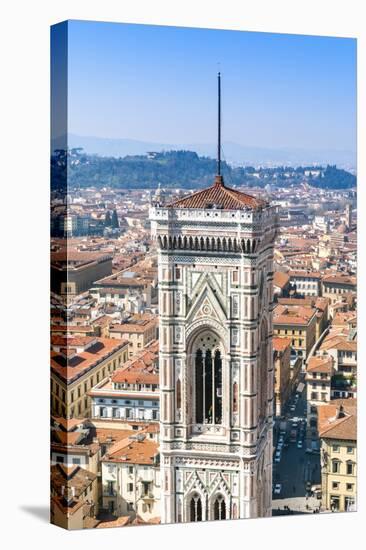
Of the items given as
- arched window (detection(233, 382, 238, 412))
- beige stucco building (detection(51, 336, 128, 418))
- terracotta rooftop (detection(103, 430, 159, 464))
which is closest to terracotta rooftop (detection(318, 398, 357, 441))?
arched window (detection(233, 382, 238, 412))

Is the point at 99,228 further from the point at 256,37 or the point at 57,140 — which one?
the point at 256,37

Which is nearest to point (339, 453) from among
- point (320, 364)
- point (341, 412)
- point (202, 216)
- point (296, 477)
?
point (296, 477)

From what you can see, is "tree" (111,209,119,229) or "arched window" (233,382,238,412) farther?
"arched window" (233,382,238,412)

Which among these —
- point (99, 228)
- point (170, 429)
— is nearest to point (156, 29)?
point (99, 228)

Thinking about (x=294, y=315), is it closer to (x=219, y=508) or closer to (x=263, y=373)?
(x=263, y=373)

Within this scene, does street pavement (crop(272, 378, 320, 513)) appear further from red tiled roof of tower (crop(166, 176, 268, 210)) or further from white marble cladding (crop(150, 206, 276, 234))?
red tiled roof of tower (crop(166, 176, 268, 210))

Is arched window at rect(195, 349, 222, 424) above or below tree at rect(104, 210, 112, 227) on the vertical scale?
below

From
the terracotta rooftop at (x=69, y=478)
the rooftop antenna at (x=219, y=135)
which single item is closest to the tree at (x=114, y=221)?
the rooftop antenna at (x=219, y=135)
